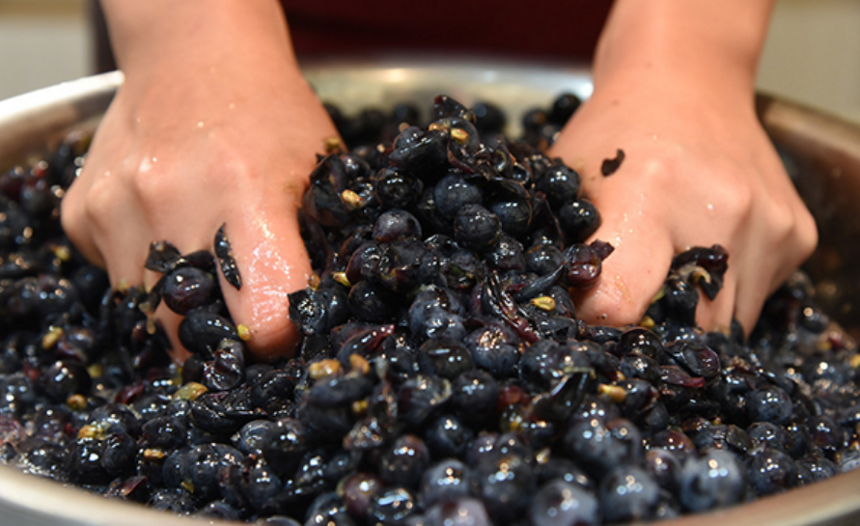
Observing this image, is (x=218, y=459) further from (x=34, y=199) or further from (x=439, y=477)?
(x=34, y=199)

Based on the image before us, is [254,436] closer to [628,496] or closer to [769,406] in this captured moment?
[628,496]

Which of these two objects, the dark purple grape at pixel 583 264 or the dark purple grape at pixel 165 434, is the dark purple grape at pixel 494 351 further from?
the dark purple grape at pixel 165 434

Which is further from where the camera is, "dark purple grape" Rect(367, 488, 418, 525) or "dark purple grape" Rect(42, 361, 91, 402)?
"dark purple grape" Rect(42, 361, 91, 402)

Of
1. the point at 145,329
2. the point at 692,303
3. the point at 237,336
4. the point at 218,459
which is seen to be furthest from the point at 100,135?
the point at 692,303

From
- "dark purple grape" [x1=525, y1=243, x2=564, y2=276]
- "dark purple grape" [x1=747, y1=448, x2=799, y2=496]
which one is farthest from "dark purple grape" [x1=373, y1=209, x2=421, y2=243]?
"dark purple grape" [x1=747, y1=448, x2=799, y2=496]

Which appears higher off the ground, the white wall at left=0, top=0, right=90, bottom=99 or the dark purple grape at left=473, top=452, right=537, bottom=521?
the dark purple grape at left=473, top=452, right=537, bottom=521

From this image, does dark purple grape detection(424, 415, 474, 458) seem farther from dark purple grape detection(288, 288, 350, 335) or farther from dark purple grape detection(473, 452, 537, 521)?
dark purple grape detection(288, 288, 350, 335)
